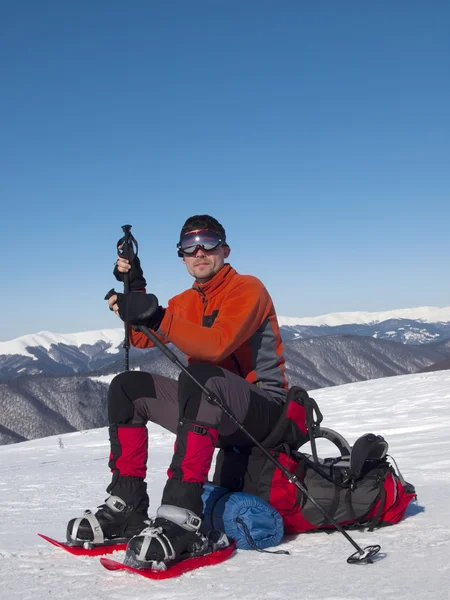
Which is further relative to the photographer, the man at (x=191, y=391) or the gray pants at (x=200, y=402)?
the gray pants at (x=200, y=402)

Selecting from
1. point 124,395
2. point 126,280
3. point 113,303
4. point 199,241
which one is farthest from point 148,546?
point 199,241

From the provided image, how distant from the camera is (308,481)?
3.79 metres

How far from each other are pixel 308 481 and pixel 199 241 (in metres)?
1.83

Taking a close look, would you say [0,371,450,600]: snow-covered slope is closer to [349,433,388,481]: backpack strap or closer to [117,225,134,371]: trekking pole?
[349,433,388,481]: backpack strap

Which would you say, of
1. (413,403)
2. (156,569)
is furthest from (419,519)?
(413,403)

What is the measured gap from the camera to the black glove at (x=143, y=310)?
339cm

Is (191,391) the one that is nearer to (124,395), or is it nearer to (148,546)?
(124,395)

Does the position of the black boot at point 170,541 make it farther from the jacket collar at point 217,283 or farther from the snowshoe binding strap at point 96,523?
the jacket collar at point 217,283

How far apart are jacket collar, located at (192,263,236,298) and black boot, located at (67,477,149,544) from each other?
138 cm

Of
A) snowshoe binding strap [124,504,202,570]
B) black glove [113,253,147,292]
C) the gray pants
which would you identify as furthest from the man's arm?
snowshoe binding strap [124,504,202,570]

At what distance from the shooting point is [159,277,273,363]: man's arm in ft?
11.4

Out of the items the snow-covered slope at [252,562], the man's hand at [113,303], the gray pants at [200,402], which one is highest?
the man's hand at [113,303]

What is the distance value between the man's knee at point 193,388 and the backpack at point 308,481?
0.69m

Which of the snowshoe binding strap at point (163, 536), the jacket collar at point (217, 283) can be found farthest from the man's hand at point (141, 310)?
the snowshoe binding strap at point (163, 536)
